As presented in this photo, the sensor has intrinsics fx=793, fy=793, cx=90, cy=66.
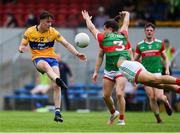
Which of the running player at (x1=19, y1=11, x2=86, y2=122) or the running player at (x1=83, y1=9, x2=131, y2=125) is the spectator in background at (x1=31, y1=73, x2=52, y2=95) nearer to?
the running player at (x1=19, y1=11, x2=86, y2=122)

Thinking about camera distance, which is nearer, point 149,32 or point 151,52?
point 149,32

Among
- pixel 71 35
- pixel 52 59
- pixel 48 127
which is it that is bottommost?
pixel 48 127

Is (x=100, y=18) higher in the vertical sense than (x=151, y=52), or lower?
higher

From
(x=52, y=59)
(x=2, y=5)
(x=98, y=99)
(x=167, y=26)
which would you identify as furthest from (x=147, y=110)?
(x=52, y=59)

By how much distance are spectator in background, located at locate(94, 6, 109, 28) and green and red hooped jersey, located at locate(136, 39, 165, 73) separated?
12650mm

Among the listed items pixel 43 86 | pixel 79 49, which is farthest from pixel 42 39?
pixel 79 49

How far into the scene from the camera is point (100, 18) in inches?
1355

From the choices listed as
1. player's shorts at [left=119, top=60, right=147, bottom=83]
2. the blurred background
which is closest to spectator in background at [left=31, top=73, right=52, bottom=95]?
the blurred background

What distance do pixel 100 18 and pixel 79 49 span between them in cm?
176

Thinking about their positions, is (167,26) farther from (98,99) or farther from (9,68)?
(9,68)

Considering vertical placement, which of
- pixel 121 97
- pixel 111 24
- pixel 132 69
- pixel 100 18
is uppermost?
pixel 100 18

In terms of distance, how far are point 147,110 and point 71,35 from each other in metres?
4.87

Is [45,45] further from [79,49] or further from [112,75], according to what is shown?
[79,49]

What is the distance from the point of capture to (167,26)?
33906 millimetres
